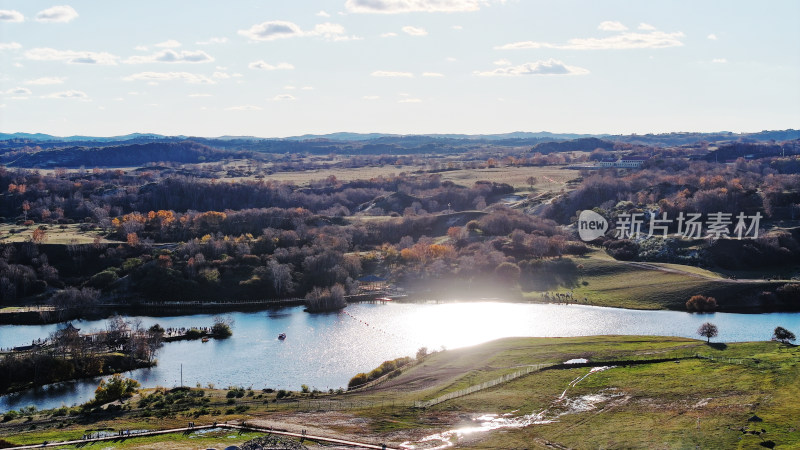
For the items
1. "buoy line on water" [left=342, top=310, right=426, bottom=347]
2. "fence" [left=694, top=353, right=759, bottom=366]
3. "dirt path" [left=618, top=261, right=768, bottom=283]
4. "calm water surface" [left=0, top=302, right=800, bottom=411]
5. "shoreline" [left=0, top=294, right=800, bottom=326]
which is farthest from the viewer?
"dirt path" [left=618, top=261, right=768, bottom=283]

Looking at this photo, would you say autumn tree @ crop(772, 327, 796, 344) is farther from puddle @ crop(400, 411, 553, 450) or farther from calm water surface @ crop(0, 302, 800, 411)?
puddle @ crop(400, 411, 553, 450)

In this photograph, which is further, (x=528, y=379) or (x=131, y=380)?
(x=131, y=380)

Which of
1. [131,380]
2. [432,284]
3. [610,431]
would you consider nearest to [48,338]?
[131,380]

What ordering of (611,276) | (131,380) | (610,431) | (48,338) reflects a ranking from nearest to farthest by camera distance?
1. (610,431)
2. (131,380)
3. (48,338)
4. (611,276)

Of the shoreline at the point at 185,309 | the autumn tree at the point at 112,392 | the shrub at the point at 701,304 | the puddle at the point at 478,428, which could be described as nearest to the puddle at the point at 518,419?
the puddle at the point at 478,428

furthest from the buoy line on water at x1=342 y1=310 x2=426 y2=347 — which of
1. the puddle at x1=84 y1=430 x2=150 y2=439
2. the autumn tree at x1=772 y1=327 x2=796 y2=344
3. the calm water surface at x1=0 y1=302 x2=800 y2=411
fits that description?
the puddle at x1=84 y1=430 x2=150 y2=439

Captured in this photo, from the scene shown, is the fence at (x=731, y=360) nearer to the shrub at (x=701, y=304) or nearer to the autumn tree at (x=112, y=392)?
the shrub at (x=701, y=304)

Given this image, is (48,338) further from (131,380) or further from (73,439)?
(73,439)

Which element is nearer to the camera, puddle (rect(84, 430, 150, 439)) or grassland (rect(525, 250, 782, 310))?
puddle (rect(84, 430, 150, 439))
